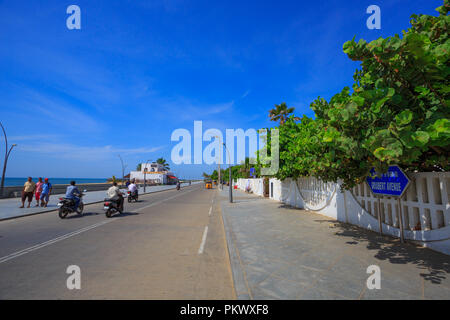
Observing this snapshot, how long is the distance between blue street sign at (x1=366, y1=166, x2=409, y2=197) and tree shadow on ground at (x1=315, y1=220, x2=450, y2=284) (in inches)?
51.6

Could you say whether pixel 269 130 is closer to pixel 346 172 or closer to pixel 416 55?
pixel 346 172

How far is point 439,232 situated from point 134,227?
9285 mm

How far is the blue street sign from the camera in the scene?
5.69 m

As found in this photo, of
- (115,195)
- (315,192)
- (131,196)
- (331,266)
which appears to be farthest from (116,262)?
(131,196)

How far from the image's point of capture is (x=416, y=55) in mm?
3111

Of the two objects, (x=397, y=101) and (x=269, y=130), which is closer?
(x=397, y=101)

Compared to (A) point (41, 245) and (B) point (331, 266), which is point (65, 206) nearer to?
(A) point (41, 245)

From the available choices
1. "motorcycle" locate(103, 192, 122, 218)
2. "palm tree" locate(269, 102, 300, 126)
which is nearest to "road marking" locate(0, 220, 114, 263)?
"motorcycle" locate(103, 192, 122, 218)

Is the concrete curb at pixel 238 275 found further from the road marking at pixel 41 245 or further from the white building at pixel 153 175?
the white building at pixel 153 175

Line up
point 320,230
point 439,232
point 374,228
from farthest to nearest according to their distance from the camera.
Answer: point 320,230 < point 374,228 < point 439,232

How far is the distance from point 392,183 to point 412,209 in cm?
78

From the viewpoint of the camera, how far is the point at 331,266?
4406 mm

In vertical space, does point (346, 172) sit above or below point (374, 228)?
above
